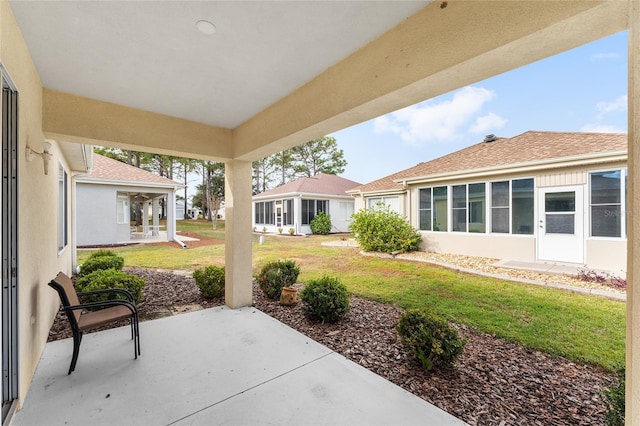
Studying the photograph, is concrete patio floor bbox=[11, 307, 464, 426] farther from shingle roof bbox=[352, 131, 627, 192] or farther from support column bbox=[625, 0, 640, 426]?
shingle roof bbox=[352, 131, 627, 192]

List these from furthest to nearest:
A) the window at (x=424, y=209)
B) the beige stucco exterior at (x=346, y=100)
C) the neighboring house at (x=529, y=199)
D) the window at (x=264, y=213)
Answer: the window at (x=264, y=213), the window at (x=424, y=209), the neighboring house at (x=529, y=199), the beige stucco exterior at (x=346, y=100)

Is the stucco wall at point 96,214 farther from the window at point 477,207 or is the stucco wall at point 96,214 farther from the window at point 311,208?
the window at point 477,207

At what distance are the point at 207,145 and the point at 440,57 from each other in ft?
12.1

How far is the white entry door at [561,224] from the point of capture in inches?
292

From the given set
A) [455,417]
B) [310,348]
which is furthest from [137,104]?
[455,417]

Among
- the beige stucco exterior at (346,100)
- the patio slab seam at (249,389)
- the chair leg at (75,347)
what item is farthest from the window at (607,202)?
the chair leg at (75,347)

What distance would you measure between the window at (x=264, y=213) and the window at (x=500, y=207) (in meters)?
14.5

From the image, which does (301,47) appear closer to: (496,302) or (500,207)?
(496,302)

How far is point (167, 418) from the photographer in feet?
7.61

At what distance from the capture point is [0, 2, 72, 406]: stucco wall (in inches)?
87.1

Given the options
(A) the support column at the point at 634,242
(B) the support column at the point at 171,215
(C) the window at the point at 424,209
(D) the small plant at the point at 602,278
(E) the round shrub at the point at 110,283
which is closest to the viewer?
(A) the support column at the point at 634,242

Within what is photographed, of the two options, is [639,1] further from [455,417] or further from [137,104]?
[137,104]

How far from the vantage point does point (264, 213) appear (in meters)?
21.4

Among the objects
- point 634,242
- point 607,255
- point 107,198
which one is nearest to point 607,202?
point 607,255
